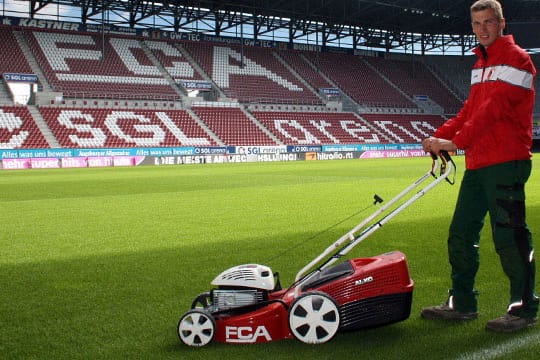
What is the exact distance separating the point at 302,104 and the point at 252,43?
8.42m

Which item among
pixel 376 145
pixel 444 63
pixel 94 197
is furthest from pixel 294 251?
pixel 444 63

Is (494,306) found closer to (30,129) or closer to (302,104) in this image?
(30,129)

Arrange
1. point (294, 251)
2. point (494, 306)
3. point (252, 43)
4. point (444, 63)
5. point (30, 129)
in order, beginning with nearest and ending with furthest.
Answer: point (494, 306)
point (294, 251)
point (30, 129)
point (252, 43)
point (444, 63)

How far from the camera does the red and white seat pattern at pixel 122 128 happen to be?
36125 millimetres

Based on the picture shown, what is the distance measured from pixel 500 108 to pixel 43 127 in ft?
117

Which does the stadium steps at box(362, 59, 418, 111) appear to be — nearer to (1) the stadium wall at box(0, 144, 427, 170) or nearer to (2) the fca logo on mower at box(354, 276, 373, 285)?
(1) the stadium wall at box(0, 144, 427, 170)

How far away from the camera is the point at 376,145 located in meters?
44.9

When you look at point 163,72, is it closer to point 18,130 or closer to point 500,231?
point 18,130

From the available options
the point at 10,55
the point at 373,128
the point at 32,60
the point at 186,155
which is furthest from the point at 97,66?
the point at 373,128

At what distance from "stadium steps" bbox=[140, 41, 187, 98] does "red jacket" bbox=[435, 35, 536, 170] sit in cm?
4124

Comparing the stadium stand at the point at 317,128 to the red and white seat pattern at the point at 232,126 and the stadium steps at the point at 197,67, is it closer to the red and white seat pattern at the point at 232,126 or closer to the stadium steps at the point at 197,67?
the red and white seat pattern at the point at 232,126

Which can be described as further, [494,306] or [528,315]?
[494,306]

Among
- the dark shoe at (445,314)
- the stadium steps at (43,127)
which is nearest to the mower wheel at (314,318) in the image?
the dark shoe at (445,314)

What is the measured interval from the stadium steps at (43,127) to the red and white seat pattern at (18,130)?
217 millimetres
